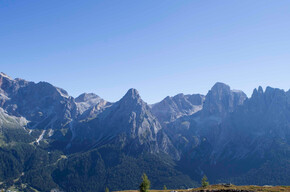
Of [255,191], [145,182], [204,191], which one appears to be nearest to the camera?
[255,191]

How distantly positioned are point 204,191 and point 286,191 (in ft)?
78.9

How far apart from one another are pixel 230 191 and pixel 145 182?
3742 centimetres

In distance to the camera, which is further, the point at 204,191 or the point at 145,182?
the point at 145,182

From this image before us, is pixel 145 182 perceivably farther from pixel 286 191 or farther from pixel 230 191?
pixel 286 191

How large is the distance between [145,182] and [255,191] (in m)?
43.4

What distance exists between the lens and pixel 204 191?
7894 cm

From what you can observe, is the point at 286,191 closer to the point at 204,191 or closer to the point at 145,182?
the point at 204,191

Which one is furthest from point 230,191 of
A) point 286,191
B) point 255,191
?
point 286,191

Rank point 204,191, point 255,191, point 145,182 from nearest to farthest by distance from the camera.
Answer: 1. point 255,191
2. point 204,191
3. point 145,182

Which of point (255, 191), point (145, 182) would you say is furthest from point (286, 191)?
point (145, 182)

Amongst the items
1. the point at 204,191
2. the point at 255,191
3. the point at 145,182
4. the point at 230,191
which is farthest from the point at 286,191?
the point at 145,182

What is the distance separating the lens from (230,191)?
7175 centimetres

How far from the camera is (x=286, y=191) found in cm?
7094

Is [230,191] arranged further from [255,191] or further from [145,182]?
[145,182]
